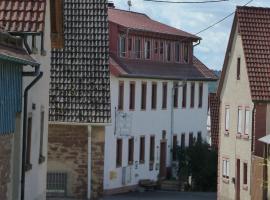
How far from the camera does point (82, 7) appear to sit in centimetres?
4303

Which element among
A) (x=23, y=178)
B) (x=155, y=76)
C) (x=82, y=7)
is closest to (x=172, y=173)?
(x=155, y=76)

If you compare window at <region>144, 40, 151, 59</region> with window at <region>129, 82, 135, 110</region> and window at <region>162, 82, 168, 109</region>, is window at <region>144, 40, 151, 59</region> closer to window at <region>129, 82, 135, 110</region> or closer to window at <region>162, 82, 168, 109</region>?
window at <region>162, 82, 168, 109</region>

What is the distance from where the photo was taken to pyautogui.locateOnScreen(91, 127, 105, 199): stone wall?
40.8 m

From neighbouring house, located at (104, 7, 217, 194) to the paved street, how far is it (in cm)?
96

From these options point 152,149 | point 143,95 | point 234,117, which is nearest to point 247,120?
point 234,117

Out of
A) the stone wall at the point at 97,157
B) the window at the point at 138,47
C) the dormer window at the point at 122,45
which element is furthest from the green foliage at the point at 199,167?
the stone wall at the point at 97,157

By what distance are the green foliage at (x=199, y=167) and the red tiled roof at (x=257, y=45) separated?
39.2ft

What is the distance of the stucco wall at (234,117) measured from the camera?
144ft

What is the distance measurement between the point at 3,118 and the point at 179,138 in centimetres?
3999

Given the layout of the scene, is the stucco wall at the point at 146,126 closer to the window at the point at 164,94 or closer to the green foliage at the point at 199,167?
the window at the point at 164,94

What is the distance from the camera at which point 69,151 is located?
40875mm

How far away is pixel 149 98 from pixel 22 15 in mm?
33001

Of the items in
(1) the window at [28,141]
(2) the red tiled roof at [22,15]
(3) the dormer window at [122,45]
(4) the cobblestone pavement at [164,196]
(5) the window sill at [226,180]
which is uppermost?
(3) the dormer window at [122,45]

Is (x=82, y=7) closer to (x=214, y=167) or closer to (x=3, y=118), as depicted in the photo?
(x=214, y=167)
